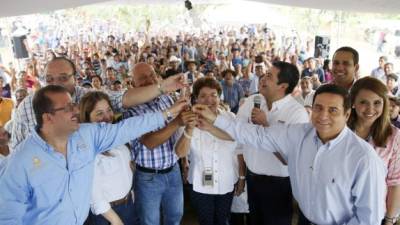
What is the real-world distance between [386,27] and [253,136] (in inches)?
604

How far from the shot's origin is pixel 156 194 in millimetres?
→ 2449

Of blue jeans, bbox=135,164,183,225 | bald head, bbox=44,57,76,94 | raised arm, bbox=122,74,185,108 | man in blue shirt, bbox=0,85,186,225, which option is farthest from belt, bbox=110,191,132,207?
bald head, bbox=44,57,76,94

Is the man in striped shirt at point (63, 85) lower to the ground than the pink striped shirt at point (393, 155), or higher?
higher

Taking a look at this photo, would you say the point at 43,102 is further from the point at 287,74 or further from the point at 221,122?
the point at 287,74

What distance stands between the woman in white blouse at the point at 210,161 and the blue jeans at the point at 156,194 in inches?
5.5

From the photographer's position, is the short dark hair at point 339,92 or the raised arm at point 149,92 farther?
the raised arm at point 149,92

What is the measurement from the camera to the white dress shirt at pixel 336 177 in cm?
167

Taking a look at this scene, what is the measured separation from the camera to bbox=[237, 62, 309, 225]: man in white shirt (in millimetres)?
2332

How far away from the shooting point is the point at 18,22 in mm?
12195

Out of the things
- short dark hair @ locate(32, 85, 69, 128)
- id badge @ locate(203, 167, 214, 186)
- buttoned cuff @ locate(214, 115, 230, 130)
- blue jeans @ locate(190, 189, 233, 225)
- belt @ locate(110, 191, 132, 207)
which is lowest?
blue jeans @ locate(190, 189, 233, 225)

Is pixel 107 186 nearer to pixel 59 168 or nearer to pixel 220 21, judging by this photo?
pixel 59 168

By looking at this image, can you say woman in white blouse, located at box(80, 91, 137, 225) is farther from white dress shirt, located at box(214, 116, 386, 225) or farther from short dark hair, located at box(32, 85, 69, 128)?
white dress shirt, located at box(214, 116, 386, 225)

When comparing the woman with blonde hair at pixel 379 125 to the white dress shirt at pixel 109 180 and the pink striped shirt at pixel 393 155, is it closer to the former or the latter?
the pink striped shirt at pixel 393 155

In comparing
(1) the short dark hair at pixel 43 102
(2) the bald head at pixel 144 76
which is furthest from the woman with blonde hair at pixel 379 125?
(1) the short dark hair at pixel 43 102
